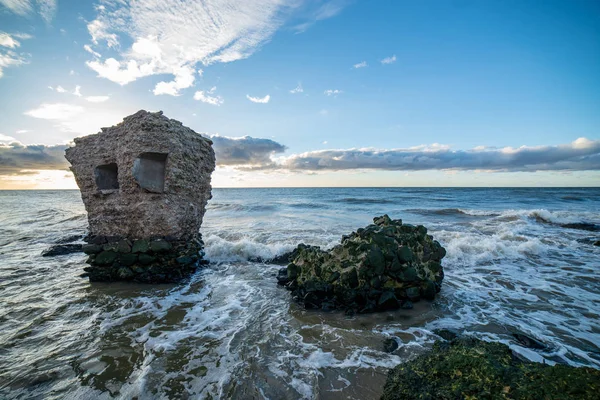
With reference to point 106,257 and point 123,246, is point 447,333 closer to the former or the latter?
point 123,246

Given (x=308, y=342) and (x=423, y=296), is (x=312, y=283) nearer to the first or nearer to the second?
(x=308, y=342)

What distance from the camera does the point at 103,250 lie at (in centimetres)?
828

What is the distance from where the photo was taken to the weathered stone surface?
816cm

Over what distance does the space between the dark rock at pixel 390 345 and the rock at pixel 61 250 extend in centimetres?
1305

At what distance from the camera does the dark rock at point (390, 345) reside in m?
4.50

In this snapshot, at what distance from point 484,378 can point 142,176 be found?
915 cm

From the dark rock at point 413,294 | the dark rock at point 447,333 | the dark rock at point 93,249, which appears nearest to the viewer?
the dark rock at point 447,333

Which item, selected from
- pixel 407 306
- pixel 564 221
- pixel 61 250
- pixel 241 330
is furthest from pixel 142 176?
pixel 564 221

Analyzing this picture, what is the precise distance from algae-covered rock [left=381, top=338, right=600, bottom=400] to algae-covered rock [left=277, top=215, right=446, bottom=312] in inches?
98.2

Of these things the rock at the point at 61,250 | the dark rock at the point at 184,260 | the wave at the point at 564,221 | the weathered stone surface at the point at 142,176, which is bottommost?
the wave at the point at 564,221

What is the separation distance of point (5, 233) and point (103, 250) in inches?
518

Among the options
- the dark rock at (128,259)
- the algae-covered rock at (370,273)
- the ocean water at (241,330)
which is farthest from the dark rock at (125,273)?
the algae-covered rock at (370,273)

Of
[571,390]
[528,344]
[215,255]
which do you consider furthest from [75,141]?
[528,344]

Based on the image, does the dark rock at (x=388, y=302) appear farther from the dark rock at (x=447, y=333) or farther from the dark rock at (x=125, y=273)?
the dark rock at (x=125, y=273)
